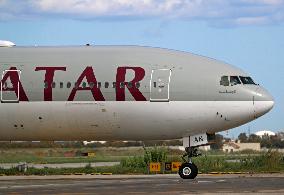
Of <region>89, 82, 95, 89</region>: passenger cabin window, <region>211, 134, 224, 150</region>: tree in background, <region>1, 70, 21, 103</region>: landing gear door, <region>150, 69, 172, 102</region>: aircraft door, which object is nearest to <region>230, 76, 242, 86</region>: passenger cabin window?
<region>150, 69, 172, 102</region>: aircraft door

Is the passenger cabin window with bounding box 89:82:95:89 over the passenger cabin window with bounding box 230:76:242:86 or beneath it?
beneath

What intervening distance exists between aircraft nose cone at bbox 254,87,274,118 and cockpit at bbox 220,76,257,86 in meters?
1.07

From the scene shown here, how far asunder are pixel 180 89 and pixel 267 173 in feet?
47.0

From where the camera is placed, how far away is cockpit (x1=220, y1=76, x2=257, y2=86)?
39.7 metres

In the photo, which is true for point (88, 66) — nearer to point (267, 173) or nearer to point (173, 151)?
point (267, 173)

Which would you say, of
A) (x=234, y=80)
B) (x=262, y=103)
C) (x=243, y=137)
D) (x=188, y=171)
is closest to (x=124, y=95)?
(x=188, y=171)

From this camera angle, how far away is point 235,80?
3994 centimetres

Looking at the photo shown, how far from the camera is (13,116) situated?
40.7 metres

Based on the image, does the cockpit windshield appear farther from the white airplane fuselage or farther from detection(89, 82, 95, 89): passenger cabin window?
detection(89, 82, 95, 89): passenger cabin window

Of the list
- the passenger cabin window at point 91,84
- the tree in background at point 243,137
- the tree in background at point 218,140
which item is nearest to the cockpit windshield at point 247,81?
the tree in background at point 218,140

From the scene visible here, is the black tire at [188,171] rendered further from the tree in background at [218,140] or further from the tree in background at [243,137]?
the tree in background at [243,137]

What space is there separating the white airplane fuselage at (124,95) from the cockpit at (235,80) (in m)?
0.05

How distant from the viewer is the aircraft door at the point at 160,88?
39438 millimetres

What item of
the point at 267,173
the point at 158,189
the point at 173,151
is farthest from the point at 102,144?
the point at 158,189
